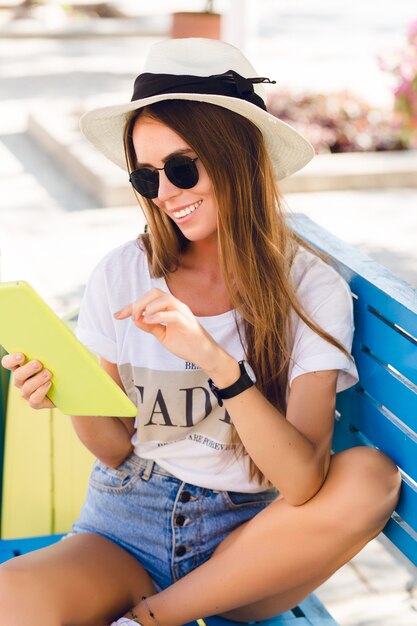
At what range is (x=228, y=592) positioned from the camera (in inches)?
93.4

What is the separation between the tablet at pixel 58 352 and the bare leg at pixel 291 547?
0.43m

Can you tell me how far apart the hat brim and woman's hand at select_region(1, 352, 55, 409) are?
0.63 meters

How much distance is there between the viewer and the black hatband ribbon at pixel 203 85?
94.0 inches

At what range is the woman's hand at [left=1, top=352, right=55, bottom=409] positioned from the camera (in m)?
2.25

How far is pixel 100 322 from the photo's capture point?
2.55 m

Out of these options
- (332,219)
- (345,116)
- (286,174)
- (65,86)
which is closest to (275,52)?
(65,86)

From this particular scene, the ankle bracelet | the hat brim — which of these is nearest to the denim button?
the ankle bracelet

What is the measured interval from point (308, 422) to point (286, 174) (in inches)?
27.9

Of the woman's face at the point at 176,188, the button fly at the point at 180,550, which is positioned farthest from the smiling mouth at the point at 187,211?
the button fly at the point at 180,550

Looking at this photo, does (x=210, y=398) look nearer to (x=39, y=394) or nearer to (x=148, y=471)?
(x=148, y=471)

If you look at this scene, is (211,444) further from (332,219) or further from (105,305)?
(332,219)

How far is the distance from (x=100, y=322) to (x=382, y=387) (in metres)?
0.69

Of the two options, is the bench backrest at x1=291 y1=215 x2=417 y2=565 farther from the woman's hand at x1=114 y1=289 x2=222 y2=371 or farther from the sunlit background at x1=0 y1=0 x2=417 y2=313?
the sunlit background at x1=0 y1=0 x2=417 y2=313

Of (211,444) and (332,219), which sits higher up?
(211,444)
